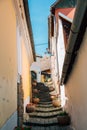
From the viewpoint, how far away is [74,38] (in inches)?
136

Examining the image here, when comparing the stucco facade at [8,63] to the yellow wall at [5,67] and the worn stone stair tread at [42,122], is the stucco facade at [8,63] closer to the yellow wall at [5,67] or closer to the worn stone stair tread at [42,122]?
the yellow wall at [5,67]

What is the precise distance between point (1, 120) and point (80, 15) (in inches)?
82.6

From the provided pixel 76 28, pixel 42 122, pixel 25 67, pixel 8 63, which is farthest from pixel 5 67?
pixel 25 67

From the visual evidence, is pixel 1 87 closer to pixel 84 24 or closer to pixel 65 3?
pixel 84 24

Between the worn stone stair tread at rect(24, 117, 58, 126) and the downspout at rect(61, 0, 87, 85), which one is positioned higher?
the downspout at rect(61, 0, 87, 85)

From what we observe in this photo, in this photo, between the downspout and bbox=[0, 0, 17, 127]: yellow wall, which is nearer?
the downspout

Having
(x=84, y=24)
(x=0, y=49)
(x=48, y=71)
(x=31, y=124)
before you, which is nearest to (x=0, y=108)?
(x=0, y=49)

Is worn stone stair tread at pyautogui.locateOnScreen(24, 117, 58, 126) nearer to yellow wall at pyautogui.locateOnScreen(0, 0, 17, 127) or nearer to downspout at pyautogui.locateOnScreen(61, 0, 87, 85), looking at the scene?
Result: yellow wall at pyautogui.locateOnScreen(0, 0, 17, 127)

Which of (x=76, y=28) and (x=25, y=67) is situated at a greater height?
(x=76, y=28)

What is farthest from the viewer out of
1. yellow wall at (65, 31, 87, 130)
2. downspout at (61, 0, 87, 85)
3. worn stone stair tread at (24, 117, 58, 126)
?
worn stone stair tread at (24, 117, 58, 126)

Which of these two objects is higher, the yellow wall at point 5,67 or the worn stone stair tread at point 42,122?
the yellow wall at point 5,67

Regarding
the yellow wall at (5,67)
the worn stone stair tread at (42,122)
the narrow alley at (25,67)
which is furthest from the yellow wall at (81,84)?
the worn stone stair tread at (42,122)

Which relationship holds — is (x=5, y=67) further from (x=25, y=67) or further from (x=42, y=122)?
(x=25, y=67)

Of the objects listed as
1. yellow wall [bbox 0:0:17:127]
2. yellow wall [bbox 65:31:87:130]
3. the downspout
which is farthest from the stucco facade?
yellow wall [bbox 65:31:87:130]
